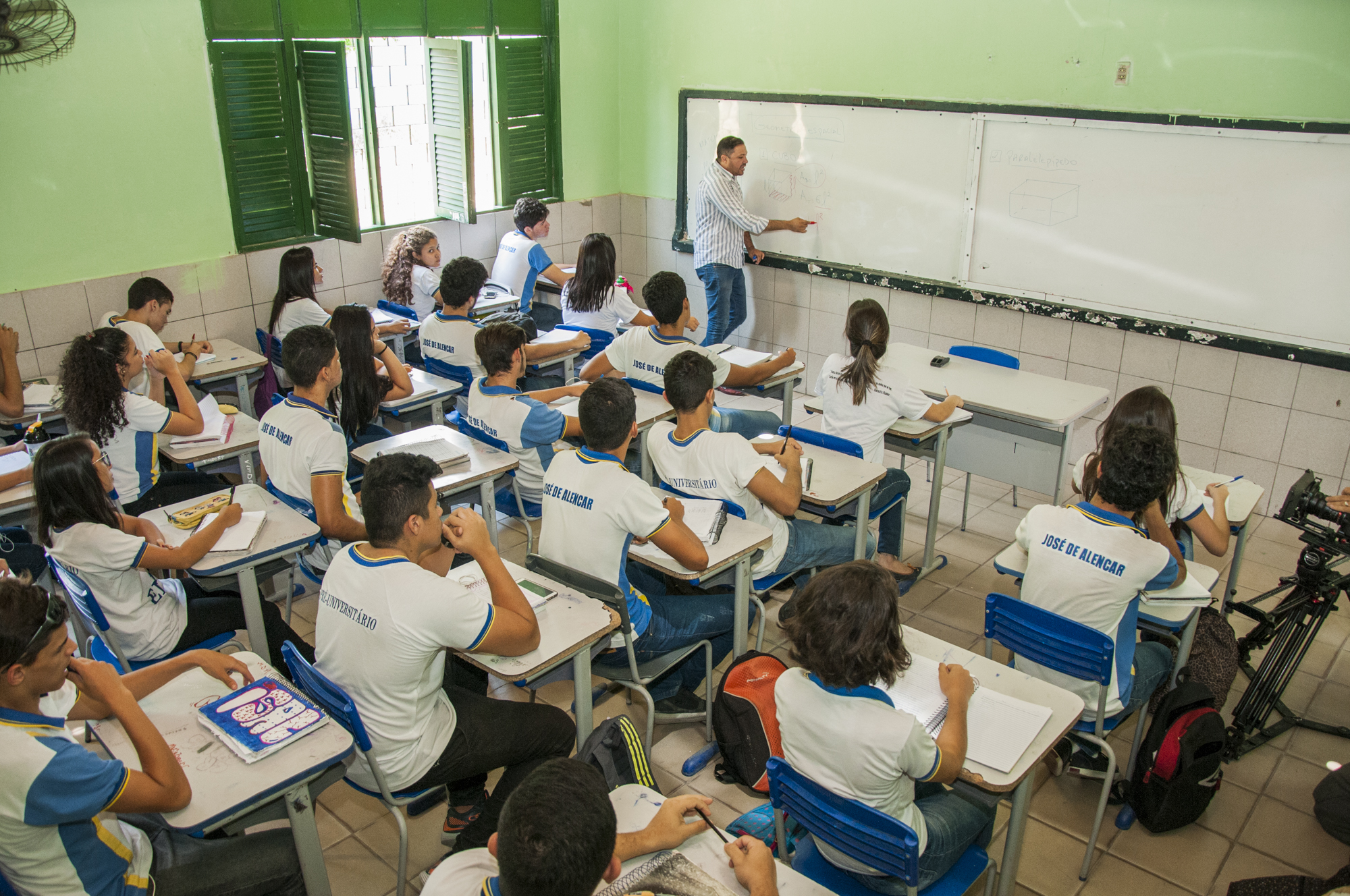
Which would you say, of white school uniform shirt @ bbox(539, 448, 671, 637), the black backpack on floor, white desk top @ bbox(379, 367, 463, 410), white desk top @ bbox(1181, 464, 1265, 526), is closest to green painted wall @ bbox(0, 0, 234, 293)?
white desk top @ bbox(379, 367, 463, 410)

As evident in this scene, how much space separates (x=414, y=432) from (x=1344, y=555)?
363cm

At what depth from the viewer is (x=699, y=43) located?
23.3 feet

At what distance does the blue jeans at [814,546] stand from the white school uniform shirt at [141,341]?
3.09 metres

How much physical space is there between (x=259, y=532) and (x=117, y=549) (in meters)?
0.51

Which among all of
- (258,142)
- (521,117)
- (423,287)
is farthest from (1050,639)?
(521,117)

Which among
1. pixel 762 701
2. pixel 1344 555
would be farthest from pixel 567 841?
pixel 1344 555

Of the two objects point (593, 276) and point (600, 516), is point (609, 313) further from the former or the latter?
point (600, 516)

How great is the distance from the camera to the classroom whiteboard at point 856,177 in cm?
601

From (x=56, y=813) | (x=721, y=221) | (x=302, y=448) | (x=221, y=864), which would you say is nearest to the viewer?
(x=56, y=813)

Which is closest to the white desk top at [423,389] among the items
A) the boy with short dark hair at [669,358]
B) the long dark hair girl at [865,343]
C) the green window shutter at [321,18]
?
the boy with short dark hair at [669,358]

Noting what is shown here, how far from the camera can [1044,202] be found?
559 centimetres

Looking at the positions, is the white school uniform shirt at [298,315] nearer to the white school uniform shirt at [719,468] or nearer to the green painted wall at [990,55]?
the white school uniform shirt at [719,468]

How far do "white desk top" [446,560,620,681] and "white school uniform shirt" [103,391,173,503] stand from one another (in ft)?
5.47

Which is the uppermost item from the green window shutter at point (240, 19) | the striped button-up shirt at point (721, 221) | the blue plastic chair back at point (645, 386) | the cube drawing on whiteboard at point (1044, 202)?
the green window shutter at point (240, 19)
